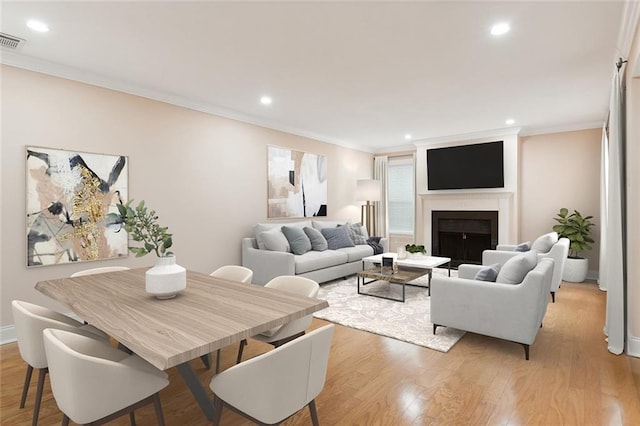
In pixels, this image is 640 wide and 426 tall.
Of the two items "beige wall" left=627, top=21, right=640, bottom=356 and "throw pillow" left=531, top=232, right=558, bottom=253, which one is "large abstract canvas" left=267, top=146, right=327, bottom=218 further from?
"beige wall" left=627, top=21, right=640, bottom=356

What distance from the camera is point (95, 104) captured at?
3721mm

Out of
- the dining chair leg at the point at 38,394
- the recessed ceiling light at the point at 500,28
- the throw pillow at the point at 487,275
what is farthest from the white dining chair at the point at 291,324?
the recessed ceiling light at the point at 500,28

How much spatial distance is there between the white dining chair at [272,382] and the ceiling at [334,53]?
2281 mm

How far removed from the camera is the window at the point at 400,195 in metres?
7.89

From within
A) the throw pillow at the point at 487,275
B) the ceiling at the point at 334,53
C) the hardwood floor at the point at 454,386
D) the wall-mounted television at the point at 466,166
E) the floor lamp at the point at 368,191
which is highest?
the ceiling at the point at 334,53

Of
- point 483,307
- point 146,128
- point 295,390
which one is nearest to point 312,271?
point 483,307

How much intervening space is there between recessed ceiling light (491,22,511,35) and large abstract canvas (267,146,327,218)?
374cm

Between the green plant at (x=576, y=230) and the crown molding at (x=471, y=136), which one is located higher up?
the crown molding at (x=471, y=136)

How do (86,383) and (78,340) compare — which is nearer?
(86,383)

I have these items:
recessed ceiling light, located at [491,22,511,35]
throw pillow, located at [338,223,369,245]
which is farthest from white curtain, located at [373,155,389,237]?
recessed ceiling light, located at [491,22,511,35]

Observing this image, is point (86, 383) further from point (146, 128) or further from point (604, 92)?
point (604, 92)

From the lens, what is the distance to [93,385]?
1.33 m

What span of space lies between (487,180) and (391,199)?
2.26 m

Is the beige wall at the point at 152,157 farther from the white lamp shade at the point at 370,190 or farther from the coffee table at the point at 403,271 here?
the coffee table at the point at 403,271
